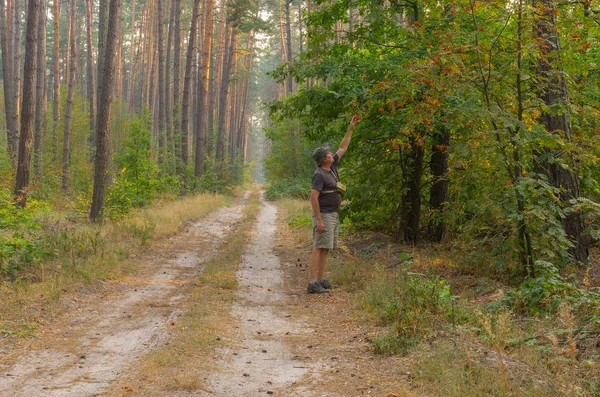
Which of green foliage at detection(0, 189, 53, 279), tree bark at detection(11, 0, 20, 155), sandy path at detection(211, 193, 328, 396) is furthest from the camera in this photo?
tree bark at detection(11, 0, 20, 155)

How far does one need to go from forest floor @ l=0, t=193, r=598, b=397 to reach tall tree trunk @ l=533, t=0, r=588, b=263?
4.99ft

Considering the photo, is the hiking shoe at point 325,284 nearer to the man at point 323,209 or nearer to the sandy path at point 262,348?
the man at point 323,209

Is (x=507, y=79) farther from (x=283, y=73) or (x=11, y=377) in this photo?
(x=11, y=377)

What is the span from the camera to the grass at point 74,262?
6773mm

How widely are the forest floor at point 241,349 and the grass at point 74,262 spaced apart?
0.24m

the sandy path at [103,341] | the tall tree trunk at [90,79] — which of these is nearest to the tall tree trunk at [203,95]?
the tall tree trunk at [90,79]

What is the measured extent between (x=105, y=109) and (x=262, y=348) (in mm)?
10314

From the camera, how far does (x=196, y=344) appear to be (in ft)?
18.2

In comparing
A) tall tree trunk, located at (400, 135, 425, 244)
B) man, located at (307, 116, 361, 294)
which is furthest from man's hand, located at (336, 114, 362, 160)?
tall tree trunk, located at (400, 135, 425, 244)

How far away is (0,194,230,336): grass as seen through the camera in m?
6.77

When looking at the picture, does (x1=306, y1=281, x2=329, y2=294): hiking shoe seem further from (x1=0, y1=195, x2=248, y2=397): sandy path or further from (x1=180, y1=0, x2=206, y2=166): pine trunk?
(x1=180, y1=0, x2=206, y2=166): pine trunk

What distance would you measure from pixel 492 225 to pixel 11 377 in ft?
19.5

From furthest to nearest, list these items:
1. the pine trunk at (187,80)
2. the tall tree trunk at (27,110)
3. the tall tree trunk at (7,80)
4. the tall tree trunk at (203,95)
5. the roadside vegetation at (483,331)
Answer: the tall tree trunk at (203,95) → the pine trunk at (187,80) → the tall tree trunk at (7,80) → the tall tree trunk at (27,110) → the roadside vegetation at (483,331)

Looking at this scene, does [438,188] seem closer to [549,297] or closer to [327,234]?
[327,234]
